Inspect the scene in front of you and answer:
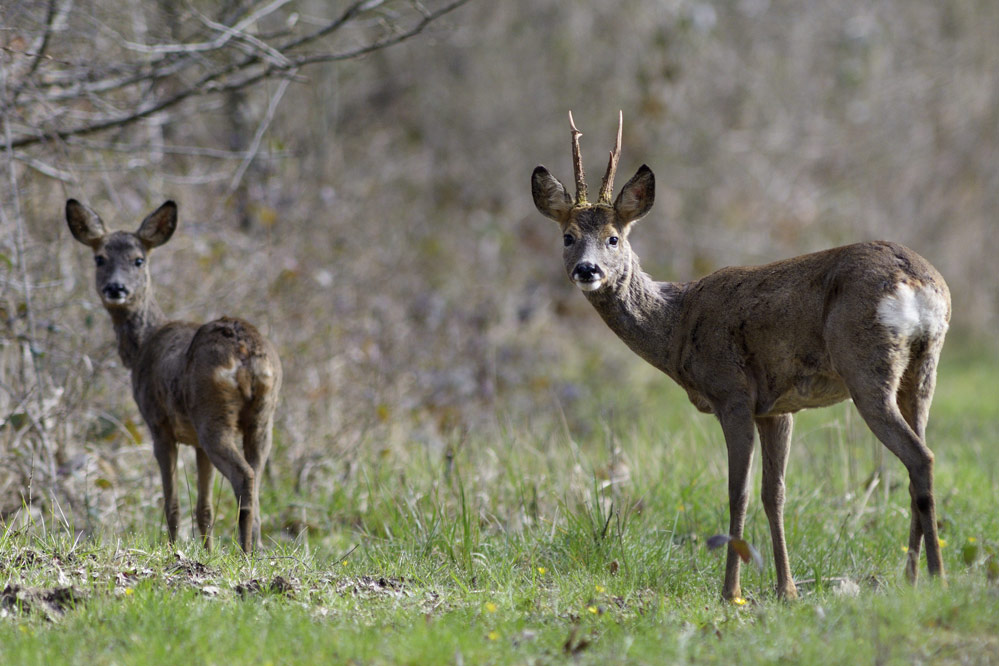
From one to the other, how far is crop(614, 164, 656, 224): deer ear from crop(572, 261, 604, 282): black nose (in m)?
0.49

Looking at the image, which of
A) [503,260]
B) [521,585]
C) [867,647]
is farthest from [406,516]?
[503,260]

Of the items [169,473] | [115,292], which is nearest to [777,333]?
[169,473]

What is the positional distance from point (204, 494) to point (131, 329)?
1.20 m

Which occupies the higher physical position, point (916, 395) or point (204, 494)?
point (916, 395)

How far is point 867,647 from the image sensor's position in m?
4.11

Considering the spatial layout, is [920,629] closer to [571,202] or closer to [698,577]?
[698,577]

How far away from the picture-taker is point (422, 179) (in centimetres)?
1634

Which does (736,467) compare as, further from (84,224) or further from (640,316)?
(84,224)

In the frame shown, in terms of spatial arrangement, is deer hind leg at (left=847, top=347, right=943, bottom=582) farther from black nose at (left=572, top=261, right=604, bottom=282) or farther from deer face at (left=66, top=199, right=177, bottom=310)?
deer face at (left=66, top=199, right=177, bottom=310)

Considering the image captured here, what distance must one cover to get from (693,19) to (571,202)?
9.13 m

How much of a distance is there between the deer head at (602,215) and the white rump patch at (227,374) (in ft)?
6.08

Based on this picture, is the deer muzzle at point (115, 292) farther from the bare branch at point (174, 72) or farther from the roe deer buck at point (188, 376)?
the bare branch at point (174, 72)

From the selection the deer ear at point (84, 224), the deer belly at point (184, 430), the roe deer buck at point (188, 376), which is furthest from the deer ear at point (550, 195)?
the deer ear at point (84, 224)

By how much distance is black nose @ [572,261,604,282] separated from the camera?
5.61 metres
